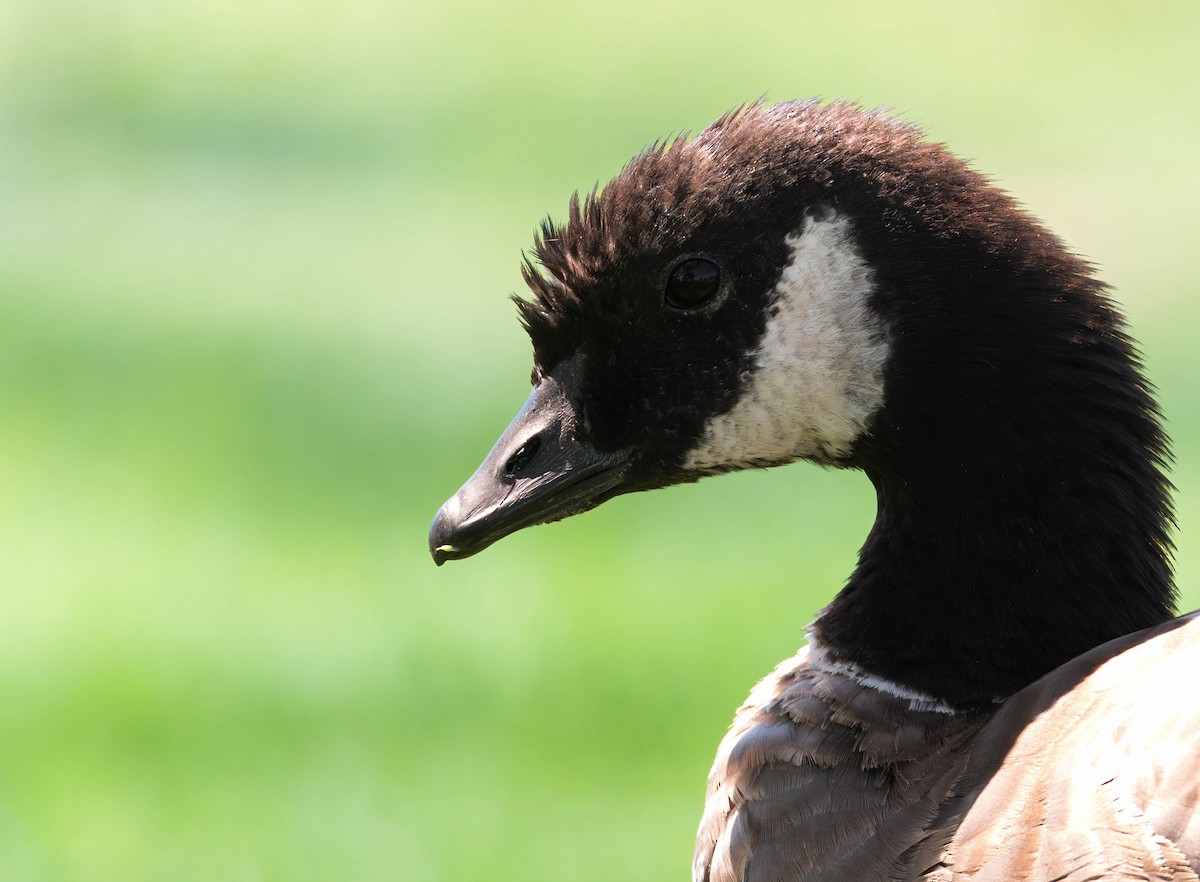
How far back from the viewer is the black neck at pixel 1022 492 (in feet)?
7.88

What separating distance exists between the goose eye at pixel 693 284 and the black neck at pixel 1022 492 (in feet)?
0.99

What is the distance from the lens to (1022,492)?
7.96ft

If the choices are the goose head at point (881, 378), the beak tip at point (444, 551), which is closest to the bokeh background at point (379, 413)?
the beak tip at point (444, 551)

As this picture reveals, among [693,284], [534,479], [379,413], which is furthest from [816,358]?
[379,413]

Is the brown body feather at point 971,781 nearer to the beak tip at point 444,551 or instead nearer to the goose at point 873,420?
the goose at point 873,420

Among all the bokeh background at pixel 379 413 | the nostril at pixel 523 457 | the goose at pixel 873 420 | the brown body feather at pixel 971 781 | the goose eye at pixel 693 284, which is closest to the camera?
the brown body feather at pixel 971 781

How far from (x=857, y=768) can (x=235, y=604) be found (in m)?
3.86

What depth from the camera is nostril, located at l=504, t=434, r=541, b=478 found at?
2619 mm

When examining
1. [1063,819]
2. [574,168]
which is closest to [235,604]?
[1063,819]

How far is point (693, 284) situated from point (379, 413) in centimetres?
491

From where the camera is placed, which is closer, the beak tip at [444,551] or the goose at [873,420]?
the goose at [873,420]

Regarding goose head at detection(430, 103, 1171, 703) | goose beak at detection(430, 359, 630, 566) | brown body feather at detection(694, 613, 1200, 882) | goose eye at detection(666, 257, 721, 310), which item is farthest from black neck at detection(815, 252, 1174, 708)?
goose beak at detection(430, 359, 630, 566)

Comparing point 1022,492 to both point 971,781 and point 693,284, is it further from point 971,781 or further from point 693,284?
point 693,284

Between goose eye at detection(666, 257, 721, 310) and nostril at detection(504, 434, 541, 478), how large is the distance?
1.05 ft
